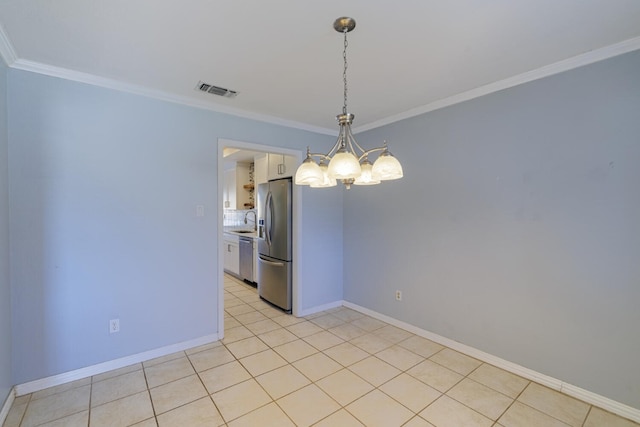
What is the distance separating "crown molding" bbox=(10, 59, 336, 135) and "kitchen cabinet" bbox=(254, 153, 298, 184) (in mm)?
500

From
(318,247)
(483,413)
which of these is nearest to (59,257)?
(318,247)

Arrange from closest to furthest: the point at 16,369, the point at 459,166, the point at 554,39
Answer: the point at 554,39, the point at 16,369, the point at 459,166

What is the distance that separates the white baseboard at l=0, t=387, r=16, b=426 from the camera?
5.94 ft

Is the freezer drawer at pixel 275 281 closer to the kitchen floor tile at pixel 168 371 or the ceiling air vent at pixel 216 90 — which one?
the kitchen floor tile at pixel 168 371

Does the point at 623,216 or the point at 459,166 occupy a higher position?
the point at 459,166

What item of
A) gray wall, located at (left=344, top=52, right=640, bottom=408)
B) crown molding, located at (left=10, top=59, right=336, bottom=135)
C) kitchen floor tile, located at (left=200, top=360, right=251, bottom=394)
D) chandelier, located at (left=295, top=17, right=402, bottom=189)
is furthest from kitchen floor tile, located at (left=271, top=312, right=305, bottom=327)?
crown molding, located at (left=10, top=59, right=336, bottom=135)

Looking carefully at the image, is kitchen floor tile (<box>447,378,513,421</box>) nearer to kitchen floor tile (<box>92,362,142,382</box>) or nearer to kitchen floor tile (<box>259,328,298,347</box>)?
kitchen floor tile (<box>259,328,298,347</box>)

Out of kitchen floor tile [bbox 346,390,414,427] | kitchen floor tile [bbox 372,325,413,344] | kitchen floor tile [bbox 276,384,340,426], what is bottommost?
kitchen floor tile [bbox 346,390,414,427]

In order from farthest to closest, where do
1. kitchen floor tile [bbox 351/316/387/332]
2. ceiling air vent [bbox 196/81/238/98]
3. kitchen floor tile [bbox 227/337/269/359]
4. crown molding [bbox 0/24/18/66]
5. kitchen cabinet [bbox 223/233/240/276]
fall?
kitchen cabinet [bbox 223/233/240/276], kitchen floor tile [bbox 351/316/387/332], kitchen floor tile [bbox 227/337/269/359], ceiling air vent [bbox 196/81/238/98], crown molding [bbox 0/24/18/66]

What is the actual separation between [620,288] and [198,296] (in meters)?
3.47

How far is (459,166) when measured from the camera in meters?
2.77

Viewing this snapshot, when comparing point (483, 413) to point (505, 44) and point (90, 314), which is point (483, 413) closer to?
point (505, 44)

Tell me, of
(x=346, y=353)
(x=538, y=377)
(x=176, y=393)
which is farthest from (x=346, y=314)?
(x=176, y=393)

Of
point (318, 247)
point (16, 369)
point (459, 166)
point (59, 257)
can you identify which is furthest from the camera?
point (318, 247)
